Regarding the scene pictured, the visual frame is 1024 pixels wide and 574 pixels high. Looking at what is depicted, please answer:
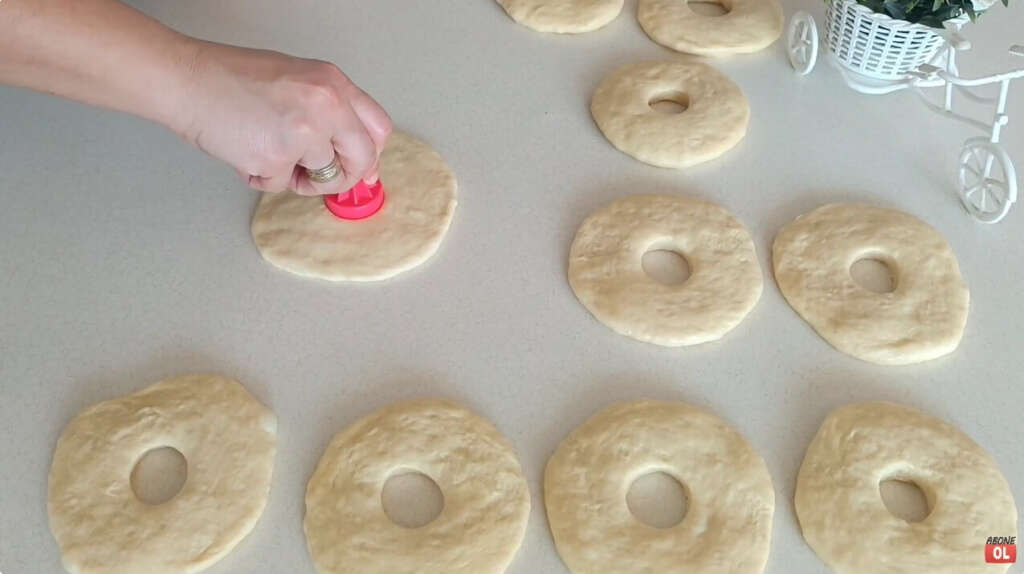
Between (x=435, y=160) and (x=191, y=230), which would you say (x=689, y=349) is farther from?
(x=191, y=230)

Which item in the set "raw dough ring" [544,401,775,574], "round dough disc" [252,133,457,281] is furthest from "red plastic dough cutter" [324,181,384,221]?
"raw dough ring" [544,401,775,574]

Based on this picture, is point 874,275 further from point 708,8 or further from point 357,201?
point 357,201

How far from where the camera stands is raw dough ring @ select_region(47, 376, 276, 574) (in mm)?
892

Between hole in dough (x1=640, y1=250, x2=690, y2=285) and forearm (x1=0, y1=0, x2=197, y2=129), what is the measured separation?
0.61 metres

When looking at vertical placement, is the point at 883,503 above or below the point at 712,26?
below

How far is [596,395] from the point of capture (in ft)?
3.44

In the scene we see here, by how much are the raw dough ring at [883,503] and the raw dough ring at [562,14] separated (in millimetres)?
760

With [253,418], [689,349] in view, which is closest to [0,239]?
[253,418]

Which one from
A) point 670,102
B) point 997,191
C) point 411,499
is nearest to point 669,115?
point 670,102

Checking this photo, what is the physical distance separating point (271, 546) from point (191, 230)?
464mm

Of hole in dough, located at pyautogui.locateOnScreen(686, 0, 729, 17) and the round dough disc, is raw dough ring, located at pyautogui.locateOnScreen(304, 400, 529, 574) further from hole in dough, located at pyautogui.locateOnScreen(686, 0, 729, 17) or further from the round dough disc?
hole in dough, located at pyautogui.locateOnScreen(686, 0, 729, 17)

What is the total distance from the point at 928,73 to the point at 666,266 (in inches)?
19.9

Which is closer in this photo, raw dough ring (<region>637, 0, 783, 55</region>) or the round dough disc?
the round dough disc

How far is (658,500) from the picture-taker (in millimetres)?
977
